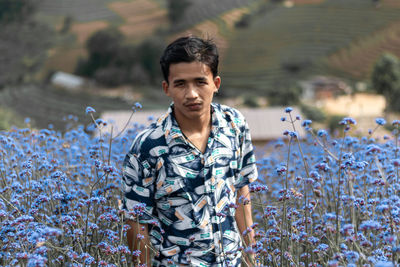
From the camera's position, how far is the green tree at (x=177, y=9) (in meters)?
45.6

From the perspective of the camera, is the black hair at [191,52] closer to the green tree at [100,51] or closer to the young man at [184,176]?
the young man at [184,176]

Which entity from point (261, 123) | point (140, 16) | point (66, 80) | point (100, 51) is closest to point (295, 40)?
point (140, 16)

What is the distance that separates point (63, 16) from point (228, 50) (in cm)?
1498

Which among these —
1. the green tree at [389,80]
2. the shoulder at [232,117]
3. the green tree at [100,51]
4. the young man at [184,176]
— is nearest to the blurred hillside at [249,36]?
the green tree at [100,51]

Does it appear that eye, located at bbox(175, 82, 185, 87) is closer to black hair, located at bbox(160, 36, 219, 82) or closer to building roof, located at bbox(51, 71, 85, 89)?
black hair, located at bbox(160, 36, 219, 82)

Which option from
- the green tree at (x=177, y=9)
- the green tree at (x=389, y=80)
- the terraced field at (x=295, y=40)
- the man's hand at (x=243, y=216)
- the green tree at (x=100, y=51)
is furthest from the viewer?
the green tree at (x=177, y=9)

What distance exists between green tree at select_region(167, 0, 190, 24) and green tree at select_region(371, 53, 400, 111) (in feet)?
84.6

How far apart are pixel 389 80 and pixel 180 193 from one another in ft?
74.0

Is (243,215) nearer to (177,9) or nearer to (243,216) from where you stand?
(243,216)

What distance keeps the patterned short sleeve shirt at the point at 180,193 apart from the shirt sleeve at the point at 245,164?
0.45 ft

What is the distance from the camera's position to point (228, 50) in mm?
46438

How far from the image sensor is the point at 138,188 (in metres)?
1.84

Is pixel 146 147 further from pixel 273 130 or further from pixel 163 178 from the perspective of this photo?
pixel 273 130

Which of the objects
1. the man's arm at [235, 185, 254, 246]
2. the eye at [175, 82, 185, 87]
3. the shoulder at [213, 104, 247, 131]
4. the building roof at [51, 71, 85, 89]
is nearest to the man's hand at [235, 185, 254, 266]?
the man's arm at [235, 185, 254, 246]
